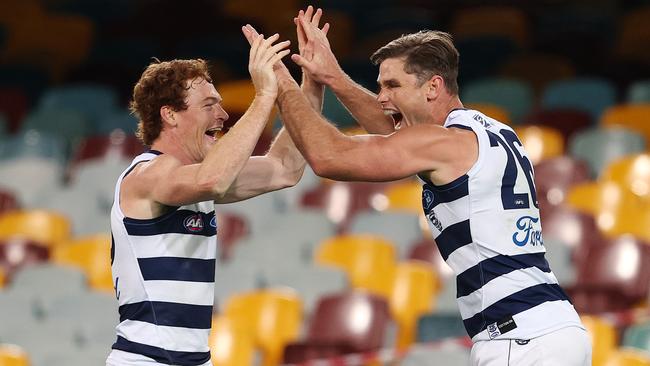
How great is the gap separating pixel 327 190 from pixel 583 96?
2.89 meters

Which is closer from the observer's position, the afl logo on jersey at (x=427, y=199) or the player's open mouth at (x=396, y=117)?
the afl logo on jersey at (x=427, y=199)

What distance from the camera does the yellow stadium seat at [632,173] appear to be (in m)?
10.1

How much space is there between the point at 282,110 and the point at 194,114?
0.36 m

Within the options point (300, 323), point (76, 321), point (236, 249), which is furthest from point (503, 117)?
point (76, 321)

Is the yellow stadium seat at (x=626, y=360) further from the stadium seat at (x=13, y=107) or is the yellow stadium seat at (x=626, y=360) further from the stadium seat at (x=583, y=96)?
the stadium seat at (x=13, y=107)

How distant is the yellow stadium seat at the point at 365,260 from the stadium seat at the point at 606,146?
2.17 meters

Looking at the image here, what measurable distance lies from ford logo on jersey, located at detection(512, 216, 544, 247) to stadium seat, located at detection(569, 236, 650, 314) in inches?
142

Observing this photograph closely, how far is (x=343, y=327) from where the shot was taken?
27.6 feet

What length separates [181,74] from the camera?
5.01 m

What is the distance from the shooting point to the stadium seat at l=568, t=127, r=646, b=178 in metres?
10.7

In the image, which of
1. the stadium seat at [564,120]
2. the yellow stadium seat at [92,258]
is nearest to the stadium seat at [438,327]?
the yellow stadium seat at [92,258]

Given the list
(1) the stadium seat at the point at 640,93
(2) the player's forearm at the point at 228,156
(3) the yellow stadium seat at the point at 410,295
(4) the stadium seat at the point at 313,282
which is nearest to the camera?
(2) the player's forearm at the point at 228,156

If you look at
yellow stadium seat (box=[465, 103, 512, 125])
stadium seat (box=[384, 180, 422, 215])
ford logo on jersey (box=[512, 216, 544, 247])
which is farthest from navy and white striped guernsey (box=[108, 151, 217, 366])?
yellow stadium seat (box=[465, 103, 512, 125])

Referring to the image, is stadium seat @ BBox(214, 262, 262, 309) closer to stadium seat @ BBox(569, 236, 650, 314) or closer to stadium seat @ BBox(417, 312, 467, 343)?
stadium seat @ BBox(417, 312, 467, 343)
